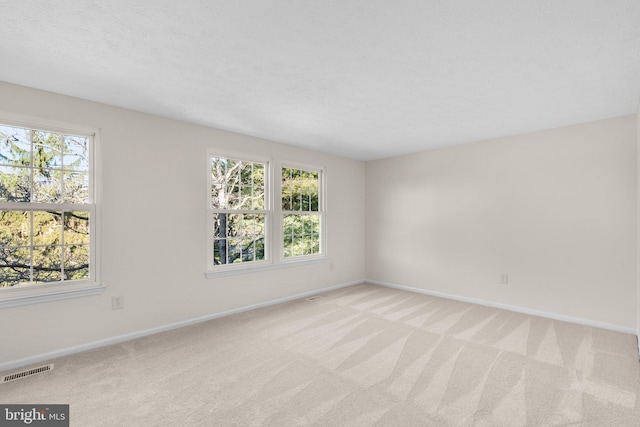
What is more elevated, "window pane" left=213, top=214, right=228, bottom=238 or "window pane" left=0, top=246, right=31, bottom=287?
"window pane" left=213, top=214, right=228, bottom=238

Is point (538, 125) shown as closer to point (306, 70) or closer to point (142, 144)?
point (306, 70)

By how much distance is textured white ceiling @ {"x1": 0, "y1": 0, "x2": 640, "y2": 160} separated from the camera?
1589 millimetres

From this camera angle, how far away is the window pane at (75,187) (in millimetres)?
2730

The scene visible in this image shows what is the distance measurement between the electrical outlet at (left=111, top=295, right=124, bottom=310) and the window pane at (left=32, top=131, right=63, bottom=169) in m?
1.35

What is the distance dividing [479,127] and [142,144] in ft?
12.6

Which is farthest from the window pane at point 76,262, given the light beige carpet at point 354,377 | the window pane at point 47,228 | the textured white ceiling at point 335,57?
the textured white ceiling at point 335,57

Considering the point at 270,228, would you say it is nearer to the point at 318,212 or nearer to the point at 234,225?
the point at 234,225

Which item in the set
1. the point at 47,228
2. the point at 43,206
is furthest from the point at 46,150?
the point at 47,228

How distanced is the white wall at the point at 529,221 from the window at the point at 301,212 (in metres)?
1.35

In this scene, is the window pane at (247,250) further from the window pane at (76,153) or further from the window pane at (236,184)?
the window pane at (76,153)

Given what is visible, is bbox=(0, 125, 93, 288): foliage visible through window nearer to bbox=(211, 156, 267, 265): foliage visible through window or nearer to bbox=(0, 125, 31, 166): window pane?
bbox=(0, 125, 31, 166): window pane

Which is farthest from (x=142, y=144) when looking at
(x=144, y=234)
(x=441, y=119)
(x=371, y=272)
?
(x=371, y=272)

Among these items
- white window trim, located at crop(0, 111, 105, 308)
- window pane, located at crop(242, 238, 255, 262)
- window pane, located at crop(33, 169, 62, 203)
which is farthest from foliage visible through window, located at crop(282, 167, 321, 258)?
window pane, located at crop(33, 169, 62, 203)

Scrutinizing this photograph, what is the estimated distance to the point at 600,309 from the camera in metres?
3.29
